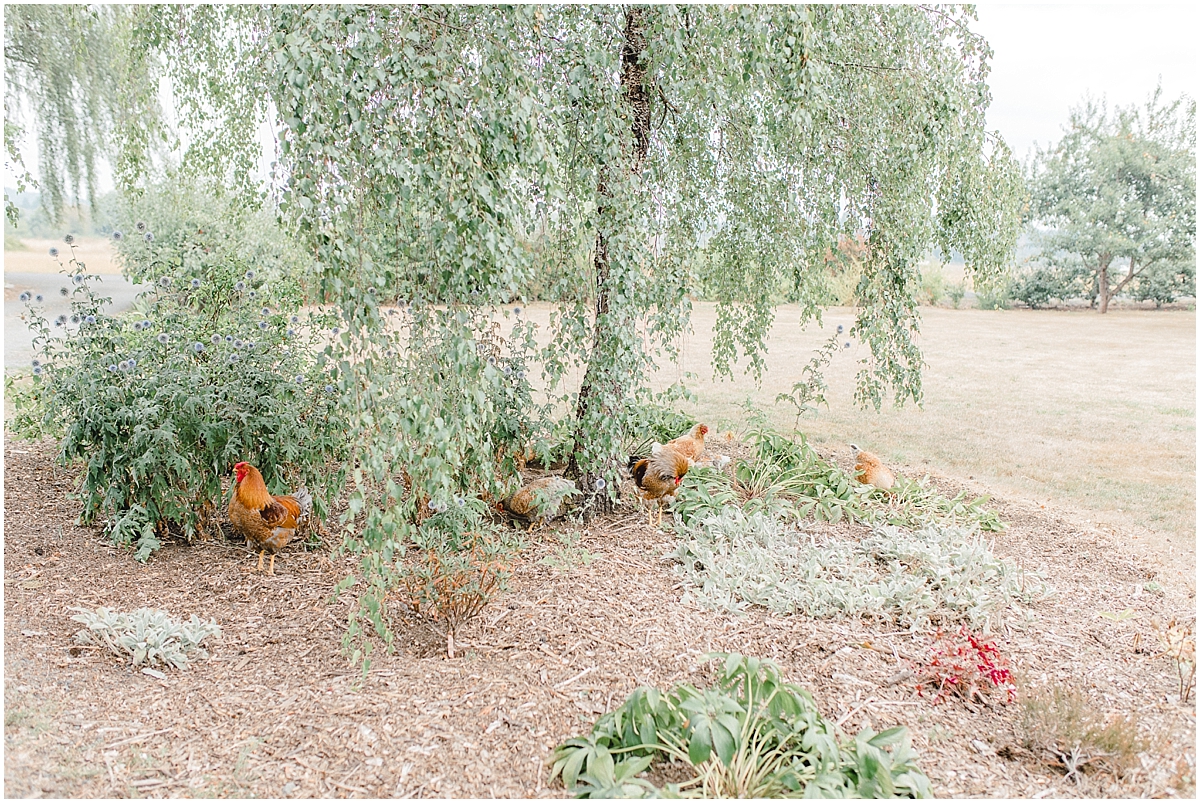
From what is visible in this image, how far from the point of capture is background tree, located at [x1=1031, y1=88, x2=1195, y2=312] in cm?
912

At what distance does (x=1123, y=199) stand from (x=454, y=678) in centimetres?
1043

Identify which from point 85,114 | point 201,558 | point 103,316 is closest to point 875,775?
point 201,558

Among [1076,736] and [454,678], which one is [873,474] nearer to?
[1076,736]

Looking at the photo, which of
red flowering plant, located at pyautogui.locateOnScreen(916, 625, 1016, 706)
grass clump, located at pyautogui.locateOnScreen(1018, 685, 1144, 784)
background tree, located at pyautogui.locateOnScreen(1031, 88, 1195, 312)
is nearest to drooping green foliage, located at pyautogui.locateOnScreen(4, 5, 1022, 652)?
red flowering plant, located at pyautogui.locateOnScreen(916, 625, 1016, 706)

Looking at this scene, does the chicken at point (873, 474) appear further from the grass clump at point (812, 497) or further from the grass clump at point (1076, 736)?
the grass clump at point (1076, 736)

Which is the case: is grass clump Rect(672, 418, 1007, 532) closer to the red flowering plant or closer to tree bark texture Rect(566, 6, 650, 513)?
tree bark texture Rect(566, 6, 650, 513)

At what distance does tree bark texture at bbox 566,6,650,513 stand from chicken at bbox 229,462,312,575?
113 centimetres

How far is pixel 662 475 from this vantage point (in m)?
3.37

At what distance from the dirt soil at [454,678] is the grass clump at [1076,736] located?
31 mm

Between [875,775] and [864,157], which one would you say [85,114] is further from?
[875,775]

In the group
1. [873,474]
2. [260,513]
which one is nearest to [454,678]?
[260,513]

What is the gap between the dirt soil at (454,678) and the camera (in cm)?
172

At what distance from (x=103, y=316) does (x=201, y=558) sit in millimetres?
1019

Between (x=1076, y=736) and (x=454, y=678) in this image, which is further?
(x=454, y=678)
